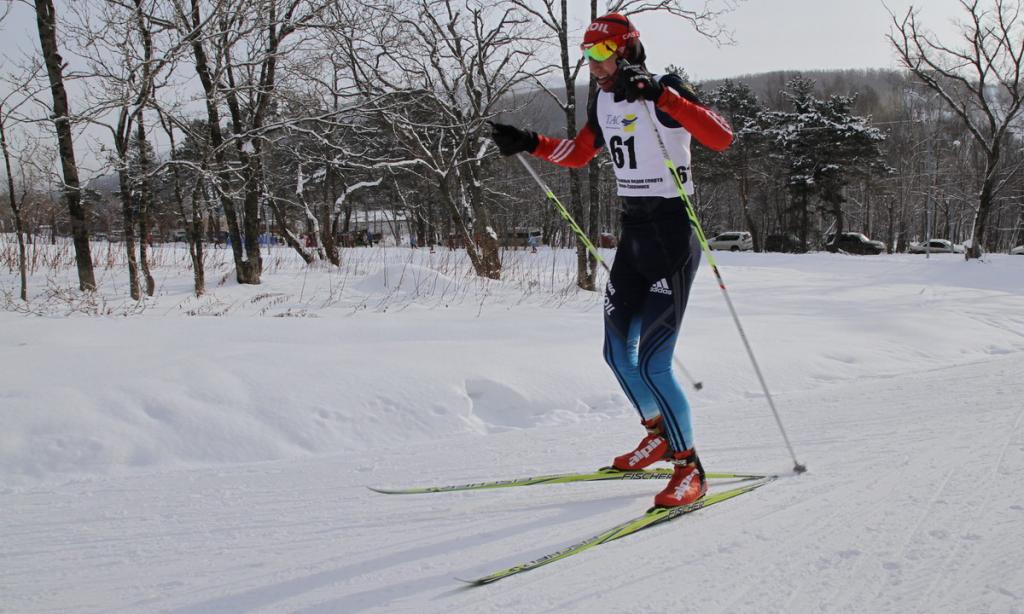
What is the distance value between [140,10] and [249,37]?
1.52 meters

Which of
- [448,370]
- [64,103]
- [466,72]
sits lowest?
[448,370]

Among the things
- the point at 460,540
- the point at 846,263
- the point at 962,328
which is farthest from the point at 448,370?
the point at 846,263

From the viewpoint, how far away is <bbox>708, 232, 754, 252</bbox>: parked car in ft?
119

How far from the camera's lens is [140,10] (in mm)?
8398

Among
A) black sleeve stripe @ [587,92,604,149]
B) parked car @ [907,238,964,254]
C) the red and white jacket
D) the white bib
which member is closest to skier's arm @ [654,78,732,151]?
the red and white jacket

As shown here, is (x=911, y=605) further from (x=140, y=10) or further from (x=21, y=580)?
(x=140, y=10)

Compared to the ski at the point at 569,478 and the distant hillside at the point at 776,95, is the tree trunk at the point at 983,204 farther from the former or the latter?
the ski at the point at 569,478

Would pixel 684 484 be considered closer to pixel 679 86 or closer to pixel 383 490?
pixel 383 490

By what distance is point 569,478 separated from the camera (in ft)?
9.51

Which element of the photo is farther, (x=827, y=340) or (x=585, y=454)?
(x=827, y=340)

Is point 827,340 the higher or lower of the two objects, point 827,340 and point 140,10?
the lower

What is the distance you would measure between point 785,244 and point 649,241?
36181 millimetres

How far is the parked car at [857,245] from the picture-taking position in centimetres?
3234

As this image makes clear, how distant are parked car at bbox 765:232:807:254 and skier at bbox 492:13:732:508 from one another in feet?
113
